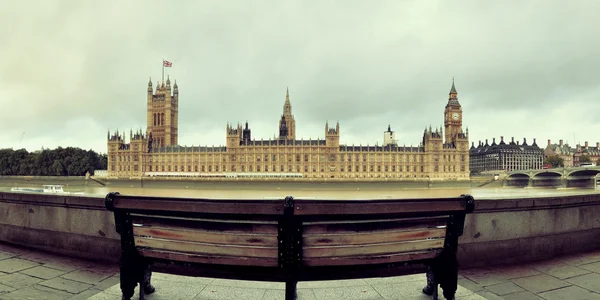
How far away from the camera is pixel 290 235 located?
8.45ft

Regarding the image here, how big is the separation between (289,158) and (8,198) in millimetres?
82978

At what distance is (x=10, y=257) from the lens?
4637 mm

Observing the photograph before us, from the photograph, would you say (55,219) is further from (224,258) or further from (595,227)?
(595,227)

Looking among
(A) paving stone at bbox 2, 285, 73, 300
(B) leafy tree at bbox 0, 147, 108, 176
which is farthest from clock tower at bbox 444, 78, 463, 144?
(A) paving stone at bbox 2, 285, 73, 300

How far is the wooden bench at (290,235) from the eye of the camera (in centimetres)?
259

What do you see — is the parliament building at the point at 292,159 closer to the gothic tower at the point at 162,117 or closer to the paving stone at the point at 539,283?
the gothic tower at the point at 162,117

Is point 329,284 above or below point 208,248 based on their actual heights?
below

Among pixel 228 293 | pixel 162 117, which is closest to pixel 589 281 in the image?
pixel 228 293

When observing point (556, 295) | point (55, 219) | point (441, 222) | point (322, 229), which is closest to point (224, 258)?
point (322, 229)

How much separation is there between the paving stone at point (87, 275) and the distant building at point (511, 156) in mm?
130981

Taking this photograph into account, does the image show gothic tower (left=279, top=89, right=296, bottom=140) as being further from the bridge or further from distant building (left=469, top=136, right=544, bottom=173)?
distant building (left=469, top=136, right=544, bottom=173)

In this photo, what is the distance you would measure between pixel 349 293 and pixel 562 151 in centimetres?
16234

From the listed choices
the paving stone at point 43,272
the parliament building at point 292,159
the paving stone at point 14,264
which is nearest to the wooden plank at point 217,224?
the paving stone at point 43,272

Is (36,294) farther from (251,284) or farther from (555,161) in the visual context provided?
(555,161)
